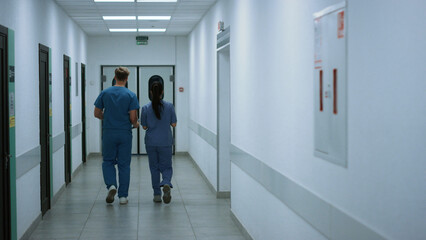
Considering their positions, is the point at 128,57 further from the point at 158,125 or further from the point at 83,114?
the point at 158,125

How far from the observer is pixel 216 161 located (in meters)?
8.16

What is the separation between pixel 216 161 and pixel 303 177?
4.58 metres

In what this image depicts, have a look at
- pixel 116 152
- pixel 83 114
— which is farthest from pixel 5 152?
pixel 83 114

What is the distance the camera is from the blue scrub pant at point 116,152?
23.6ft

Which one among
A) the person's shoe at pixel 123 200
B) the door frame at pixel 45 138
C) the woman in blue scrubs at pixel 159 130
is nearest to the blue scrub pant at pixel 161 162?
the woman in blue scrubs at pixel 159 130

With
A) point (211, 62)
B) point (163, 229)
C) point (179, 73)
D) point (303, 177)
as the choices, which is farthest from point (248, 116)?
point (179, 73)

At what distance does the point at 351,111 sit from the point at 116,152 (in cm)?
498

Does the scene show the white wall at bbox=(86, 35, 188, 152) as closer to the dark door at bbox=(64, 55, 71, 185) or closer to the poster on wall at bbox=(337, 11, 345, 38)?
the dark door at bbox=(64, 55, 71, 185)

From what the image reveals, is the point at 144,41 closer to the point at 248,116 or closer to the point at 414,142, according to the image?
the point at 248,116

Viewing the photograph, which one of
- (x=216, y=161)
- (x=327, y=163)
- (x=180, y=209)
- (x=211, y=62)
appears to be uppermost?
(x=211, y=62)

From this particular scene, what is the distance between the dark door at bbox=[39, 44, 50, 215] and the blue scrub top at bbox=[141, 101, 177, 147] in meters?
1.27

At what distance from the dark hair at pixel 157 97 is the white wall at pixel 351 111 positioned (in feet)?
4.79

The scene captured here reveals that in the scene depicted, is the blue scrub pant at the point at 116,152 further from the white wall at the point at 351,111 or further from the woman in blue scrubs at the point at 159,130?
the white wall at the point at 351,111

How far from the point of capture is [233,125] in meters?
6.60
